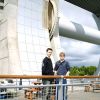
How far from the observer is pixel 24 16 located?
21.0m

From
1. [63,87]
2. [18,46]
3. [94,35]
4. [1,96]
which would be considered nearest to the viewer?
[1,96]

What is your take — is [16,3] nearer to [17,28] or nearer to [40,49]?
[17,28]

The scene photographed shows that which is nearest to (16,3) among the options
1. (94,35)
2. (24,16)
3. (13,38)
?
(24,16)

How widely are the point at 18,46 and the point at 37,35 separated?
7.26 feet

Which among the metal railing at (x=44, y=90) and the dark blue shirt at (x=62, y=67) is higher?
the dark blue shirt at (x=62, y=67)

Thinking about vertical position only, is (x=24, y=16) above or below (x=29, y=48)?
above

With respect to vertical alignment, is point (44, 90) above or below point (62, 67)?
below

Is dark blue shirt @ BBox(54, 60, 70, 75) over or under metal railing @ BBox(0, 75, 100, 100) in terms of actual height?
over

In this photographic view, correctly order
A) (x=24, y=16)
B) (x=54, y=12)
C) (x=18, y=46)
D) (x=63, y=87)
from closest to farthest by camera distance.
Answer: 1. (x=63, y=87)
2. (x=18, y=46)
3. (x=24, y=16)
4. (x=54, y=12)

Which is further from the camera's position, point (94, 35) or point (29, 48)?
point (94, 35)

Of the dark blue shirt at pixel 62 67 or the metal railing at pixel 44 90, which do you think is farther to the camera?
the dark blue shirt at pixel 62 67

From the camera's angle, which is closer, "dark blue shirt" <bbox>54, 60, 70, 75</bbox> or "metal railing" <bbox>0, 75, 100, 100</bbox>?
"metal railing" <bbox>0, 75, 100, 100</bbox>

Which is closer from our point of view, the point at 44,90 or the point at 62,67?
the point at 44,90

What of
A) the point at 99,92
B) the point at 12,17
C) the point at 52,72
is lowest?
the point at 99,92
